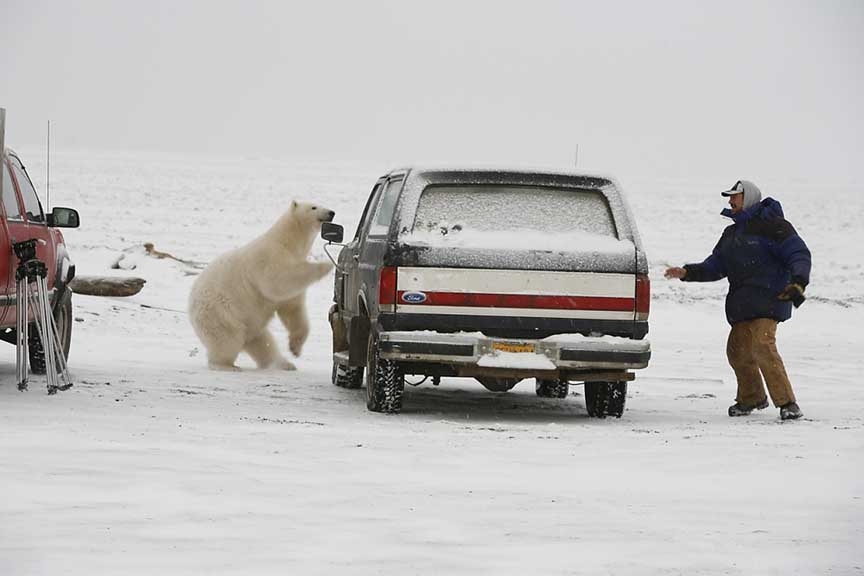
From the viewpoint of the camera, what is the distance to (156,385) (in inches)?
381

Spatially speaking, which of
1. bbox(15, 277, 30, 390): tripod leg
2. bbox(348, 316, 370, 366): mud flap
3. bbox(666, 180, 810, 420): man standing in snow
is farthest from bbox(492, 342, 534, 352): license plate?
Answer: bbox(15, 277, 30, 390): tripod leg

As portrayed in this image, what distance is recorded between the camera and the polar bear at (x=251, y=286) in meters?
10.9

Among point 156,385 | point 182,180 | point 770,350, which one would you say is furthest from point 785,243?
point 182,180

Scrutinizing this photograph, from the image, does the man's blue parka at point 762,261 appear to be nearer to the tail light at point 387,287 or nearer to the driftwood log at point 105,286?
the tail light at point 387,287

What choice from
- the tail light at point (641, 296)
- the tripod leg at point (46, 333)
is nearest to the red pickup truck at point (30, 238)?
the tripod leg at point (46, 333)

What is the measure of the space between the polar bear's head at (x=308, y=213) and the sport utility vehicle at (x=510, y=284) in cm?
313

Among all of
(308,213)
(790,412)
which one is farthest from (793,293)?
(308,213)

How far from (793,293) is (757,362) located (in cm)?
58

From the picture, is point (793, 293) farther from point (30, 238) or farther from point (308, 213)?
point (30, 238)

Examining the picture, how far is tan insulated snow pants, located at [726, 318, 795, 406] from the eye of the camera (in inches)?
341

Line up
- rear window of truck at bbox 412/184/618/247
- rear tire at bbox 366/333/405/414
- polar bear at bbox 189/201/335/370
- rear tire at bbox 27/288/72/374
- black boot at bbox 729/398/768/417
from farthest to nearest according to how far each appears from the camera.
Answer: polar bear at bbox 189/201/335/370 → rear tire at bbox 27/288/72/374 → black boot at bbox 729/398/768/417 → rear tire at bbox 366/333/405/414 → rear window of truck at bbox 412/184/618/247

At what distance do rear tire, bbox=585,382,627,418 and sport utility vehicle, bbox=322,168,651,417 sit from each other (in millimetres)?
393

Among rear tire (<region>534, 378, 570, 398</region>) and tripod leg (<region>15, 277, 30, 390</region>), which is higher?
tripod leg (<region>15, 277, 30, 390</region>)

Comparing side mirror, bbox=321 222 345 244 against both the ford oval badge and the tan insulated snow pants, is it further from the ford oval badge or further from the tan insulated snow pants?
the tan insulated snow pants
